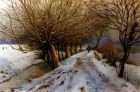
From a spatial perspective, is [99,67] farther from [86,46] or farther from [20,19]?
[86,46]

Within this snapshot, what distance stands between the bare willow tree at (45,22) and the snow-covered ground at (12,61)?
4.58ft

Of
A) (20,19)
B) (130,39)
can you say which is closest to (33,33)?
(20,19)

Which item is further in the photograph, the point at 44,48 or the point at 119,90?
the point at 44,48

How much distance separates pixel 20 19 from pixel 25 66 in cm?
274

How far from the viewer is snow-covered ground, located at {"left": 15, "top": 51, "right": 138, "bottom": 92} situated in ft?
36.0

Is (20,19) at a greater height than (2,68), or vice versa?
(20,19)

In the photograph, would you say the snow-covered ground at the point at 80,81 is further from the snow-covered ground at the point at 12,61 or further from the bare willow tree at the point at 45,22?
the snow-covered ground at the point at 12,61

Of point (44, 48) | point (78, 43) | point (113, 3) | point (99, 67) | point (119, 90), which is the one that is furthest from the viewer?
point (78, 43)

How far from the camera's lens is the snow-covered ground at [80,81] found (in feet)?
36.0

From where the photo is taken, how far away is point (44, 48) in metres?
14.5

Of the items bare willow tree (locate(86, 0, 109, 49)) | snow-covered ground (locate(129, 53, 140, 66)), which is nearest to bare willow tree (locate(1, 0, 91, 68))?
bare willow tree (locate(86, 0, 109, 49))

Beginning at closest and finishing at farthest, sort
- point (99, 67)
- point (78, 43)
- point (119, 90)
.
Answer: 1. point (119, 90)
2. point (99, 67)
3. point (78, 43)

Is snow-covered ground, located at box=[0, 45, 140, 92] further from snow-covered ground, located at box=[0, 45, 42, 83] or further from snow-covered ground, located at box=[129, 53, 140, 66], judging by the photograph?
snow-covered ground, located at box=[129, 53, 140, 66]

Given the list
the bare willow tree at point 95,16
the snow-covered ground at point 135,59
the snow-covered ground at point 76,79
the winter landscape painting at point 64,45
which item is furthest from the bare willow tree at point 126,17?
the snow-covered ground at point 135,59
